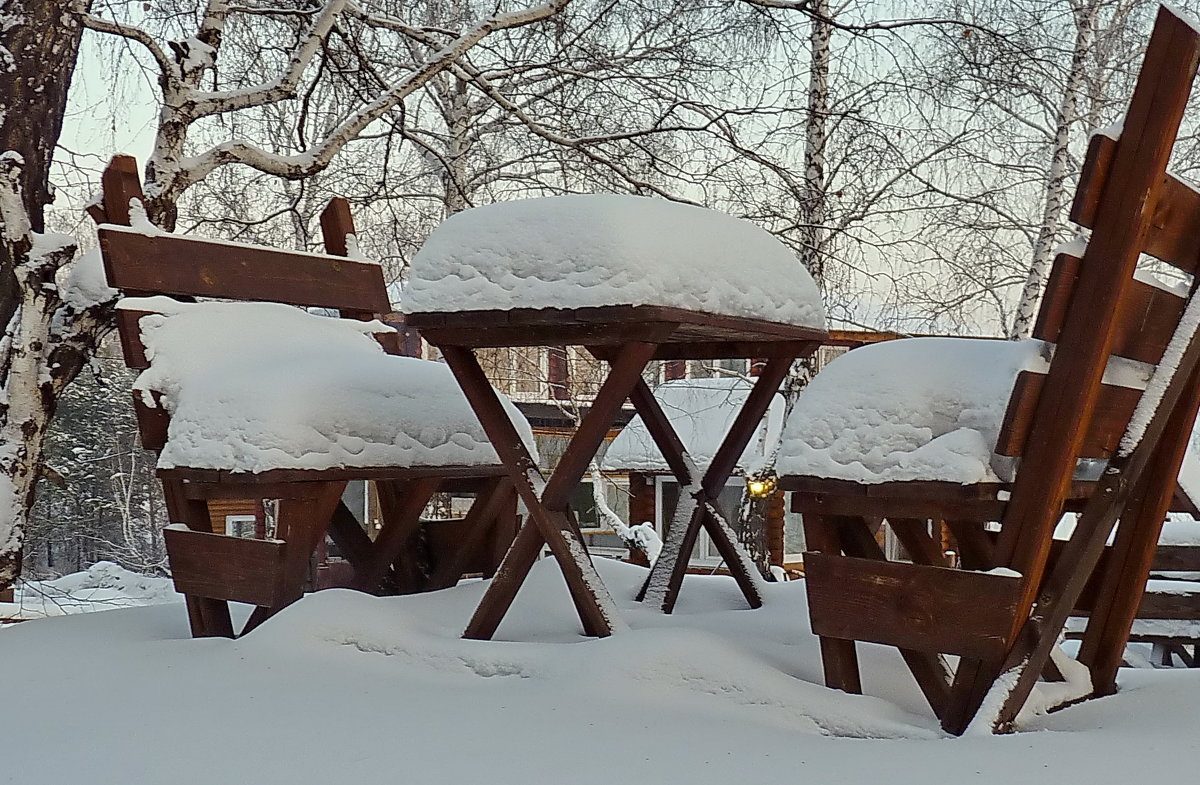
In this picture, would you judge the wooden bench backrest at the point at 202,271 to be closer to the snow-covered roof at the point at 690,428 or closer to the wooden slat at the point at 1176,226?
the wooden slat at the point at 1176,226

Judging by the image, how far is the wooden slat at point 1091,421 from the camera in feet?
6.91

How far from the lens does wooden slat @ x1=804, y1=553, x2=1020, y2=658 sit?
6.94 feet

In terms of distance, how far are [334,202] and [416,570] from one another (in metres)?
1.47

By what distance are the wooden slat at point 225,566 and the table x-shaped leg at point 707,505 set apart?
3.96 feet

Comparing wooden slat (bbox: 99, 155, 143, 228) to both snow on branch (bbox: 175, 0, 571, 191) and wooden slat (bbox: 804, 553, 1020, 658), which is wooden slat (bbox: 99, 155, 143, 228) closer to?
snow on branch (bbox: 175, 0, 571, 191)

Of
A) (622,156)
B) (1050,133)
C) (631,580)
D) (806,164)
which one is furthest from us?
(1050,133)

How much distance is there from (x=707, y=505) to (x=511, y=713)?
146 cm

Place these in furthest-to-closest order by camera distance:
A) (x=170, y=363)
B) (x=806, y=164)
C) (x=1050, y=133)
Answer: (x=1050, y=133) < (x=806, y=164) < (x=170, y=363)

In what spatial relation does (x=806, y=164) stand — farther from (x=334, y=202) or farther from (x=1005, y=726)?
(x=1005, y=726)

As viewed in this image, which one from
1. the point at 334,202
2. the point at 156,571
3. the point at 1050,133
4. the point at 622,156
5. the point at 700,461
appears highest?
the point at 1050,133

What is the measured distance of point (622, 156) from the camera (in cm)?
754

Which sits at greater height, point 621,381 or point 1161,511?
point 621,381

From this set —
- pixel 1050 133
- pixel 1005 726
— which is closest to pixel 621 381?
pixel 1005 726

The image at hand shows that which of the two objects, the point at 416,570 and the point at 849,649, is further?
the point at 416,570
